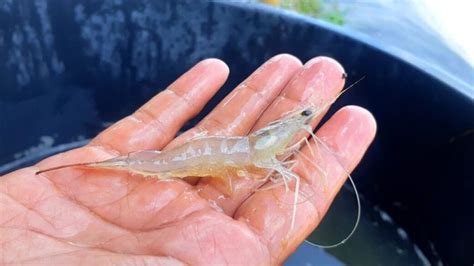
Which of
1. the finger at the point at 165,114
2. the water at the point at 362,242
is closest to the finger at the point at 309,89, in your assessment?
the finger at the point at 165,114

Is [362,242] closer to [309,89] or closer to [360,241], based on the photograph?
[360,241]

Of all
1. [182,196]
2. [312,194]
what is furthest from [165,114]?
[312,194]

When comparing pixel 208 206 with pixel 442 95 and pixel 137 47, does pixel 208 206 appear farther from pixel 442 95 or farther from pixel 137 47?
pixel 137 47

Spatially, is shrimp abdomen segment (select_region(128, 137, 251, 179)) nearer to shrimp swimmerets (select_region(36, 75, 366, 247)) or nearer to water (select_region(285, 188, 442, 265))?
shrimp swimmerets (select_region(36, 75, 366, 247))

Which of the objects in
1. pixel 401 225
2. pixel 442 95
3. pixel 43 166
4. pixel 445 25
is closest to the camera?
pixel 43 166

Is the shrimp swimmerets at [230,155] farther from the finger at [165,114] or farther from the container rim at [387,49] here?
the container rim at [387,49]

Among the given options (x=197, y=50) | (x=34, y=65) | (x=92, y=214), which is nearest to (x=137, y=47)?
(x=197, y=50)

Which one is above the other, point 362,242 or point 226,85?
point 226,85
